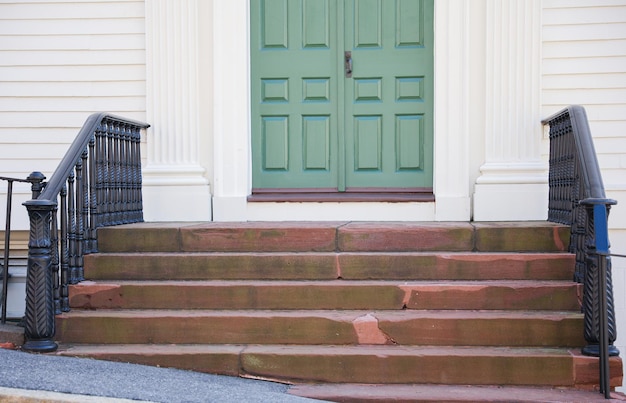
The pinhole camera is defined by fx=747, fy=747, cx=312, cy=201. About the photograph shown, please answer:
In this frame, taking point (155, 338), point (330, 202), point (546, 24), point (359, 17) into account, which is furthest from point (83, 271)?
point (546, 24)

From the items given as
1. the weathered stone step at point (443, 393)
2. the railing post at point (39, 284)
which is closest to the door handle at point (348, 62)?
the railing post at point (39, 284)

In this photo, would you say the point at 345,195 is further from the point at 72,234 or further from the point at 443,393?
the point at 443,393

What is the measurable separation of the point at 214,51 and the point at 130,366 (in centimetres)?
299

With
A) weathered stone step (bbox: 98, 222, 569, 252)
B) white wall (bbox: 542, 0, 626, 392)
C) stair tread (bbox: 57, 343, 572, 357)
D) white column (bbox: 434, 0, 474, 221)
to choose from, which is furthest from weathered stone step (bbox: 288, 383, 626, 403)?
white wall (bbox: 542, 0, 626, 392)

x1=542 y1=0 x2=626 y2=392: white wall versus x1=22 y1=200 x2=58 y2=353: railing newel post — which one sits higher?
x1=542 y1=0 x2=626 y2=392: white wall

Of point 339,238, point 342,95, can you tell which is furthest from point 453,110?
point 339,238

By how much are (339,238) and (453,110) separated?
1.68m

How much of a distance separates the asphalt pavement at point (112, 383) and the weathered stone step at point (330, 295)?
61 cm

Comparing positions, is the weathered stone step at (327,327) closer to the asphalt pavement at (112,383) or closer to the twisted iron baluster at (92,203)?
the asphalt pavement at (112,383)

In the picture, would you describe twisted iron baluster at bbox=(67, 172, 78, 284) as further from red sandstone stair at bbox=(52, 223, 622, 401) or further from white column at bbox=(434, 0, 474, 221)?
white column at bbox=(434, 0, 474, 221)

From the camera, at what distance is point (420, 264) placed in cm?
520

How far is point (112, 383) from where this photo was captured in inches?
160

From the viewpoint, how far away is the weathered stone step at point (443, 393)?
4.23 metres

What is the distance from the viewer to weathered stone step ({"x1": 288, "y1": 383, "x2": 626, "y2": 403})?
4.23 meters
